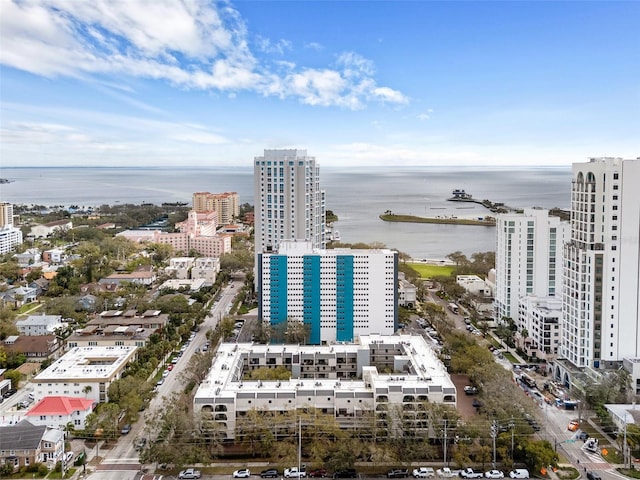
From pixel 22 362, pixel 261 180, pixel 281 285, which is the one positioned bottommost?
pixel 22 362

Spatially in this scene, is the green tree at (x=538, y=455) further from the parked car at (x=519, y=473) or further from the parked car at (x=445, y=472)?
the parked car at (x=445, y=472)

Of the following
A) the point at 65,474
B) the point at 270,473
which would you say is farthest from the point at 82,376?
the point at 270,473

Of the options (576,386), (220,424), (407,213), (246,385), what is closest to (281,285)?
(246,385)

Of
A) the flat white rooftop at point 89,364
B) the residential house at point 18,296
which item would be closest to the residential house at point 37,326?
the flat white rooftop at point 89,364

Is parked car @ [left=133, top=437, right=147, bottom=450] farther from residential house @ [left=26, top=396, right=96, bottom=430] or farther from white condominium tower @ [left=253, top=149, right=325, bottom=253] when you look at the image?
white condominium tower @ [left=253, top=149, right=325, bottom=253]

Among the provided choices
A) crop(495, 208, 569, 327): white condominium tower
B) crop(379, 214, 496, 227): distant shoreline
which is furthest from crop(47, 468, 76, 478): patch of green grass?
crop(379, 214, 496, 227): distant shoreline

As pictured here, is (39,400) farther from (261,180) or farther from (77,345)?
(261,180)

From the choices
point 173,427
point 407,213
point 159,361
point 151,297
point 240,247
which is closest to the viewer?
point 173,427
